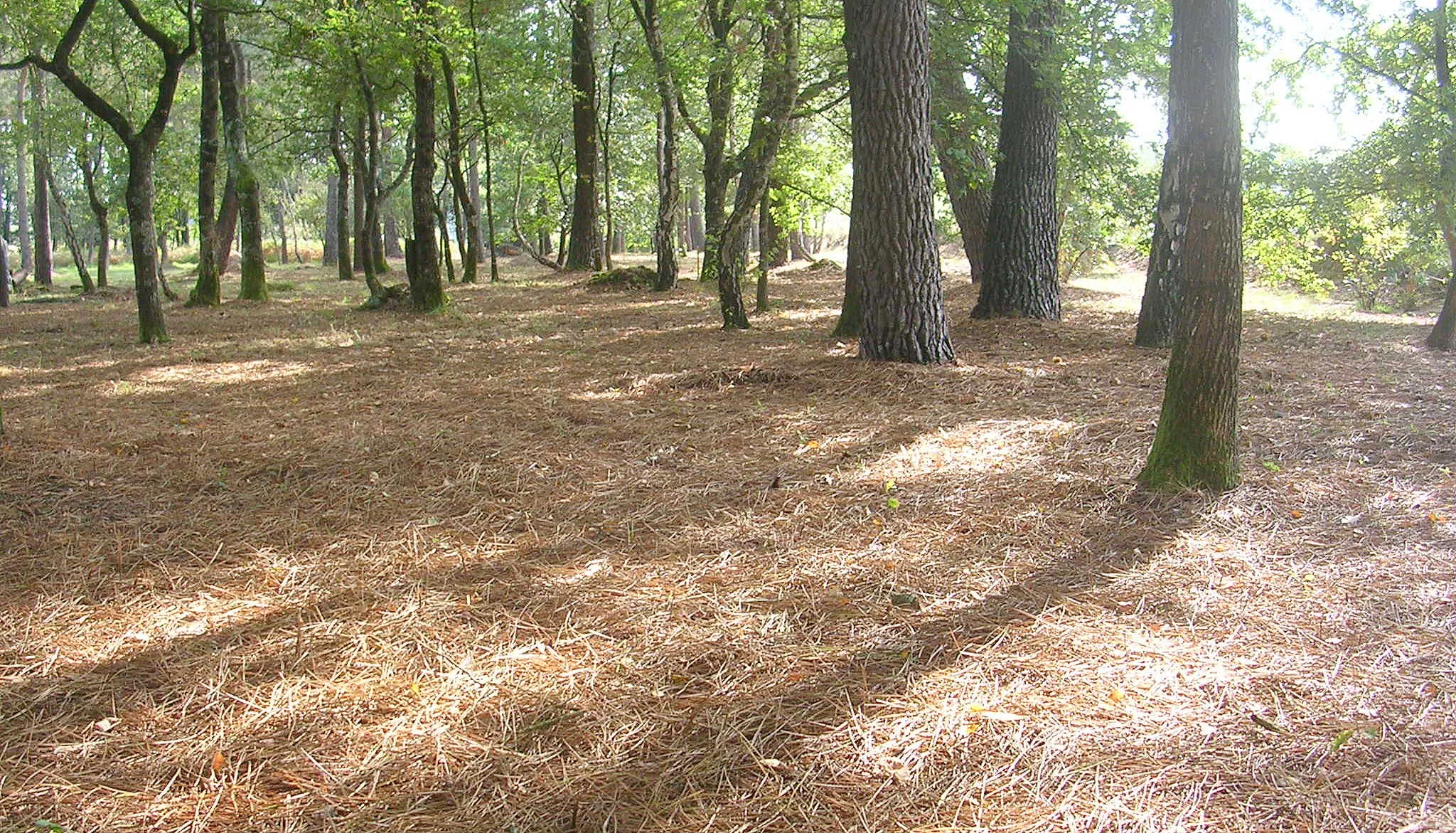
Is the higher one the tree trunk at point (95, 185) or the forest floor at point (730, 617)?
the tree trunk at point (95, 185)

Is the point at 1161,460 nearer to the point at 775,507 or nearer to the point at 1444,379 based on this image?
the point at 775,507

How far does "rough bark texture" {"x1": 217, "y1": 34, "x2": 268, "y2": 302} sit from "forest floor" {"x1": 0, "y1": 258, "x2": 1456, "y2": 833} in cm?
893

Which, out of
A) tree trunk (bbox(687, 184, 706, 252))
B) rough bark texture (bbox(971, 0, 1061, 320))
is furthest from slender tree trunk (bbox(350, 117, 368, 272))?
tree trunk (bbox(687, 184, 706, 252))

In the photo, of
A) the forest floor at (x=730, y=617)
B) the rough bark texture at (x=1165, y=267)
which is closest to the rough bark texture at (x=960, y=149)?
the rough bark texture at (x=1165, y=267)

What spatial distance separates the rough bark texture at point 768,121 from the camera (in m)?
8.93

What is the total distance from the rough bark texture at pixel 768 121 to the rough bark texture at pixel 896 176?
6.12 ft

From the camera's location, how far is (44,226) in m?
19.6

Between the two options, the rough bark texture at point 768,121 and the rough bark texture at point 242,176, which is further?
the rough bark texture at point 242,176

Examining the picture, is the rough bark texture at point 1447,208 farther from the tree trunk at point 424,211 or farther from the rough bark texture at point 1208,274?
the tree trunk at point 424,211

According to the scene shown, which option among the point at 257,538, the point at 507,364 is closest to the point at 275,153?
the point at 507,364

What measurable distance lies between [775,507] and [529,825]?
2.18 m

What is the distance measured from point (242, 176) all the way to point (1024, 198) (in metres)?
11.2

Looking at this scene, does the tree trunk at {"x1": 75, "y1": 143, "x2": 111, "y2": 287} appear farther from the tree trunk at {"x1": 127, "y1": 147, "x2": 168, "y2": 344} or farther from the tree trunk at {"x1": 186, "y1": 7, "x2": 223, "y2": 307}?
the tree trunk at {"x1": 127, "y1": 147, "x2": 168, "y2": 344}

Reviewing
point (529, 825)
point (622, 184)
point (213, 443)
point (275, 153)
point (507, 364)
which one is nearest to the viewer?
point (529, 825)
